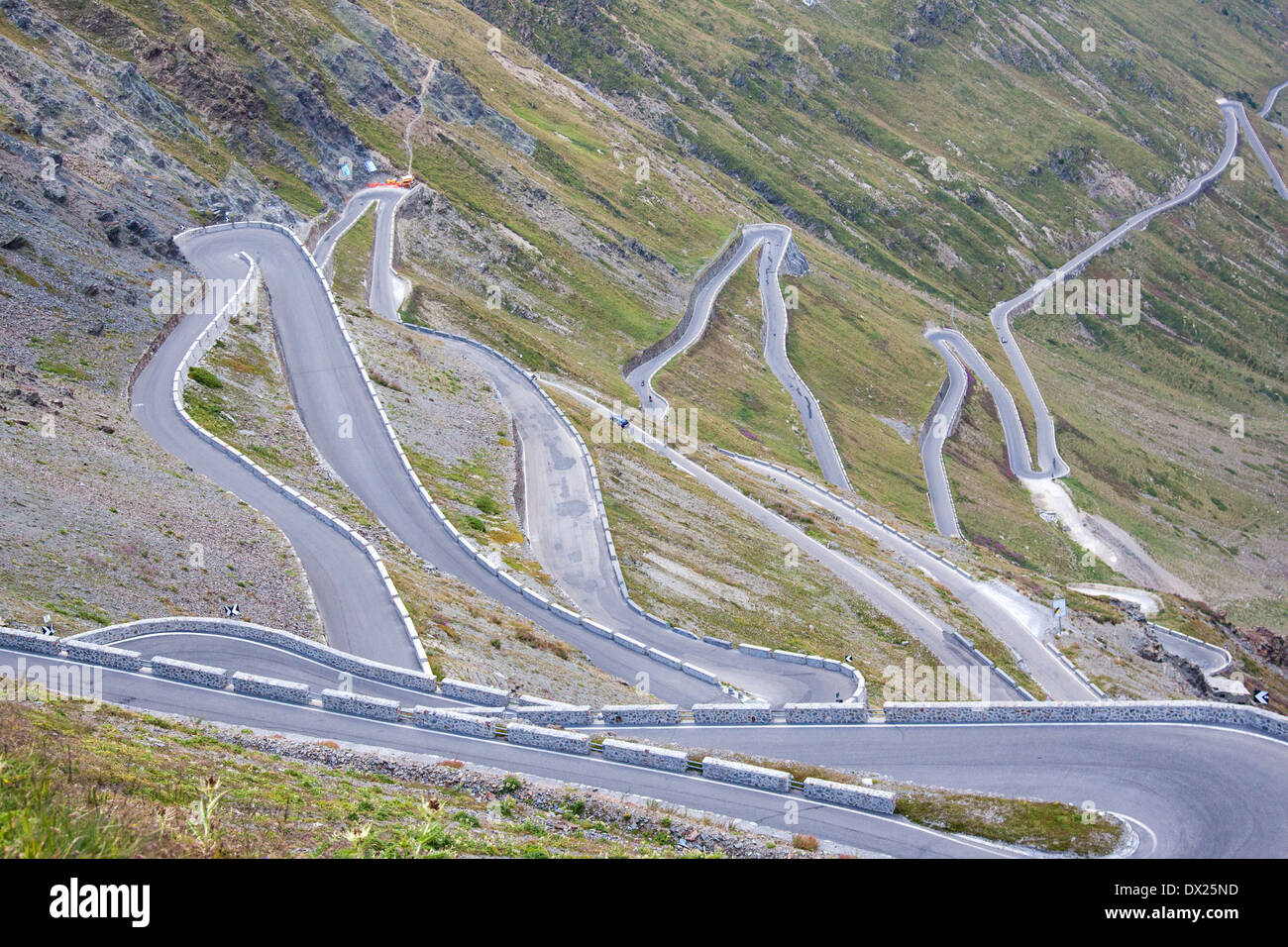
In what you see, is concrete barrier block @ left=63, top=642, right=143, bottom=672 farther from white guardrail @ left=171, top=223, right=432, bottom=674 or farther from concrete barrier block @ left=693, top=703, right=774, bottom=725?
concrete barrier block @ left=693, top=703, right=774, bottom=725

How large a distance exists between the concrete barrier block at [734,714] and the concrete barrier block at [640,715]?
3.78 ft

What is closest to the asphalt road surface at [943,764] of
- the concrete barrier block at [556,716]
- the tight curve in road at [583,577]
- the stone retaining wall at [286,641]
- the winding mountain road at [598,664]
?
the winding mountain road at [598,664]

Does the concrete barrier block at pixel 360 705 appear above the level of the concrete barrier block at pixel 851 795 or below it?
above

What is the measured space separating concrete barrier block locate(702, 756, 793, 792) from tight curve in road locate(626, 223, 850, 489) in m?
63.4

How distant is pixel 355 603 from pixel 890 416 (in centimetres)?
9630

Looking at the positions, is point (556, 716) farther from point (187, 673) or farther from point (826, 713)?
point (187, 673)

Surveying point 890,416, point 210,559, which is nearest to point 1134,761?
point 210,559

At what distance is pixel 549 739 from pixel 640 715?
4.50 m

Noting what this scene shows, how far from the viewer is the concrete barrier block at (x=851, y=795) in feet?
102

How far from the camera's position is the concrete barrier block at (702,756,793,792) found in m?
32.0

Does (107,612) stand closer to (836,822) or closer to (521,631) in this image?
(521,631)

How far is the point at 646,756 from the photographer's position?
33.2 metres

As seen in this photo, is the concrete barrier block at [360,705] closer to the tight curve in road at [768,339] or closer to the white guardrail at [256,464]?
the white guardrail at [256,464]

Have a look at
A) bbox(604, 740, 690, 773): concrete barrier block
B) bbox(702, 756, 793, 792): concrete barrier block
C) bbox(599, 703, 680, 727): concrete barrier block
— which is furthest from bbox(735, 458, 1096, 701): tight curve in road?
bbox(604, 740, 690, 773): concrete barrier block
